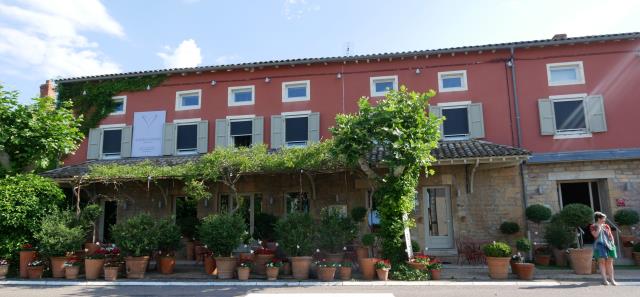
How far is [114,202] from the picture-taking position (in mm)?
14633

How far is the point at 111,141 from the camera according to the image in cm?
1516

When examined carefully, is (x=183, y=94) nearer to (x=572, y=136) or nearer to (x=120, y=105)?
(x=120, y=105)

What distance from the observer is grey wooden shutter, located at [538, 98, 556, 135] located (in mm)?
12470

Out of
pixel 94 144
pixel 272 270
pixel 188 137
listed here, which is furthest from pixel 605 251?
pixel 94 144

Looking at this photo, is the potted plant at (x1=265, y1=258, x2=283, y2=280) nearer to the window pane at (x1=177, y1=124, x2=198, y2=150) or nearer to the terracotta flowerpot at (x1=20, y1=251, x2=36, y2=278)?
the terracotta flowerpot at (x1=20, y1=251, x2=36, y2=278)

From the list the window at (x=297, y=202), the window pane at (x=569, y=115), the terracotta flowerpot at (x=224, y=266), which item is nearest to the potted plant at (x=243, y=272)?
the terracotta flowerpot at (x=224, y=266)

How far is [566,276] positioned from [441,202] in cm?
401

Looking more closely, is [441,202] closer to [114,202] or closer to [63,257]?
[63,257]

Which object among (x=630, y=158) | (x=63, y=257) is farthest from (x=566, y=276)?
(x=63, y=257)

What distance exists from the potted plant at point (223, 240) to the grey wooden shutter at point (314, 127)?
4930mm

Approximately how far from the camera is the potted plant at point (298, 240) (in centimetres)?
919

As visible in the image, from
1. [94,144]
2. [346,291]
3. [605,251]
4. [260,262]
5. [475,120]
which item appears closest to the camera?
[346,291]

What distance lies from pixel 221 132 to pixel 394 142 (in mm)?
7410

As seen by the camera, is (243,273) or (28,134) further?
(28,134)
